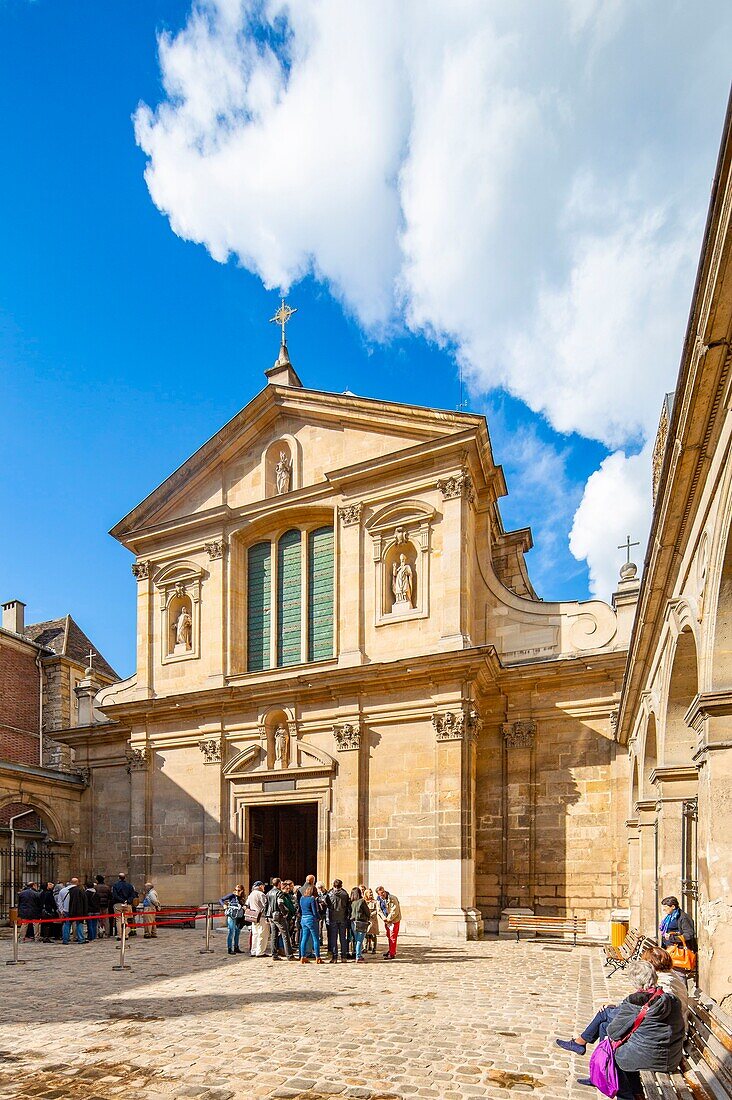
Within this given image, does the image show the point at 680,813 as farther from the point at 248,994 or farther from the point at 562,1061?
the point at 248,994

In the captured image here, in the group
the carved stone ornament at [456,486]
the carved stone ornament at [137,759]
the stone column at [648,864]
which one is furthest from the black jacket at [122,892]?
the carved stone ornament at [456,486]

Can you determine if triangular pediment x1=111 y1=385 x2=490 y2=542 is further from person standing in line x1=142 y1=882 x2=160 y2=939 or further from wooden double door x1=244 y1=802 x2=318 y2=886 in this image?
person standing in line x1=142 y1=882 x2=160 y2=939

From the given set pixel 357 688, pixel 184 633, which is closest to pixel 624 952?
pixel 357 688

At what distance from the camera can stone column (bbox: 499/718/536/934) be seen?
55.5 feet

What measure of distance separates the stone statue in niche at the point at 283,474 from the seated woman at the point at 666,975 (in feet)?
56.0

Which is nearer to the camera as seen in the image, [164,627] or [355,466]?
[355,466]

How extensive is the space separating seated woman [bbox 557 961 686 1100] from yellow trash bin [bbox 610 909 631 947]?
9848mm

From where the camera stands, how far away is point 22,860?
20.8 metres

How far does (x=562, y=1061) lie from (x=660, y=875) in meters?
3.86

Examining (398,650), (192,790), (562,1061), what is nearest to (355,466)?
(398,650)

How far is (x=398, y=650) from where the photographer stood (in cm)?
1845

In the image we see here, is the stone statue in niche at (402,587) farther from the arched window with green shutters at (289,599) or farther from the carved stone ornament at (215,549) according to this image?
the carved stone ornament at (215,549)

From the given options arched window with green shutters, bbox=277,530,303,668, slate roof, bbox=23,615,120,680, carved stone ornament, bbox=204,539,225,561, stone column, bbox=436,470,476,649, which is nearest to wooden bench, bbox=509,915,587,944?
stone column, bbox=436,470,476,649

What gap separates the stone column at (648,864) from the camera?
38.4 feet
